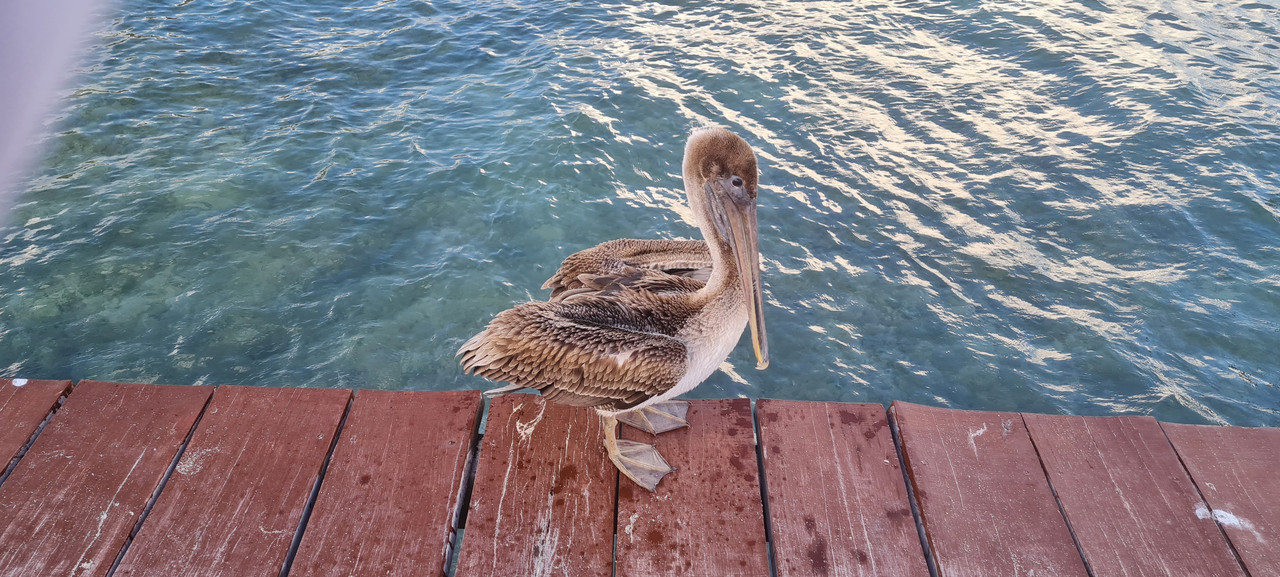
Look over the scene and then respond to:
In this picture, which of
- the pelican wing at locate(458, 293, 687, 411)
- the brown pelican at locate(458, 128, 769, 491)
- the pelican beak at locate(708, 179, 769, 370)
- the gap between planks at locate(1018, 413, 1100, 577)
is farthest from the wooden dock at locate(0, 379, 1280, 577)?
the pelican beak at locate(708, 179, 769, 370)

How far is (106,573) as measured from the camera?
10.4 feet

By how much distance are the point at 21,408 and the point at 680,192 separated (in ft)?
17.1

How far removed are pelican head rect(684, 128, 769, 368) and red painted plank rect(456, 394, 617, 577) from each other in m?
Answer: 0.94

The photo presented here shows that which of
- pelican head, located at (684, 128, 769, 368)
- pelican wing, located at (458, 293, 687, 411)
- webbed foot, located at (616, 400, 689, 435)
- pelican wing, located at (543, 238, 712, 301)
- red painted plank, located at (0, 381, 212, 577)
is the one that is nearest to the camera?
red painted plank, located at (0, 381, 212, 577)

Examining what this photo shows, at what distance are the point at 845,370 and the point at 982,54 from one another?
19.3 ft

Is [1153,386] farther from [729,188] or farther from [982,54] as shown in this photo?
[982,54]

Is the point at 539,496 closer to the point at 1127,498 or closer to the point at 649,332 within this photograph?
the point at 649,332

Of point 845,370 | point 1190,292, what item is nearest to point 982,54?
point 1190,292

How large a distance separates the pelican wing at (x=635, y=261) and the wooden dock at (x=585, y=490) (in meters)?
0.66

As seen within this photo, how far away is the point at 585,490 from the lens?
11.7 ft

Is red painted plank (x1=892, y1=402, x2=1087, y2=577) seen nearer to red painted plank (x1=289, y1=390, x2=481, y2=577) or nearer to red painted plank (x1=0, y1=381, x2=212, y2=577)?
red painted plank (x1=289, y1=390, x2=481, y2=577)

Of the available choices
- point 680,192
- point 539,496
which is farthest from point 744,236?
point 680,192

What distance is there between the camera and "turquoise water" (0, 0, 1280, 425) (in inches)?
228

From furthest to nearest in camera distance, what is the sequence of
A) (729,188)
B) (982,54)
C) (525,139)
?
1. (982,54)
2. (525,139)
3. (729,188)
